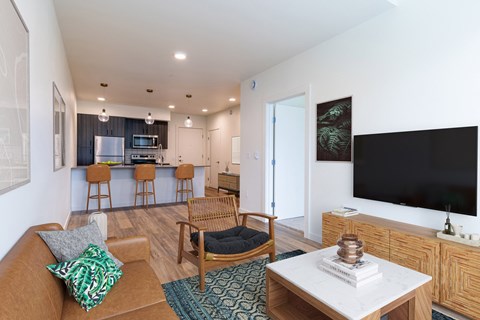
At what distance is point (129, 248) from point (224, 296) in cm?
91

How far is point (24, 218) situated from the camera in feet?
5.01

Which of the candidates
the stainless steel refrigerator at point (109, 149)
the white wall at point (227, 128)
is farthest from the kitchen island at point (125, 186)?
the white wall at point (227, 128)

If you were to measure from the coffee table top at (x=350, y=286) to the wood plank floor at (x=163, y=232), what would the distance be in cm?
128

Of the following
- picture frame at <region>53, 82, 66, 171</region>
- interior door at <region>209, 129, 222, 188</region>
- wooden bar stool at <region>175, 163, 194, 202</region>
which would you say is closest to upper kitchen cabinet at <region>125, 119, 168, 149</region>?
interior door at <region>209, 129, 222, 188</region>

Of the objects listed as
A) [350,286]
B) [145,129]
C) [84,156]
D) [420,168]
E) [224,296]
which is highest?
[145,129]

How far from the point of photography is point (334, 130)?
127 inches

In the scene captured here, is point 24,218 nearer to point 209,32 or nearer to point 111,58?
point 209,32

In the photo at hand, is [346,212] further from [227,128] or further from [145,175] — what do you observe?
[227,128]

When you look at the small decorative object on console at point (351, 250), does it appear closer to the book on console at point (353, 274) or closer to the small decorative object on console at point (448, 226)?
the book on console at point (353, 274)

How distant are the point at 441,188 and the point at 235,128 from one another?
6.09 m

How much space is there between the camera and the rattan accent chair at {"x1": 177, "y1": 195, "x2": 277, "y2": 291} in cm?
226

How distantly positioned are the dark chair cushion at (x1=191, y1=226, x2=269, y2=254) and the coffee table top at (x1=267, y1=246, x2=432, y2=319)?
55 cm

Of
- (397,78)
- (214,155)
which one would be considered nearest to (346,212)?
(397,78)

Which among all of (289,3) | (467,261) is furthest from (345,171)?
(289,3)
